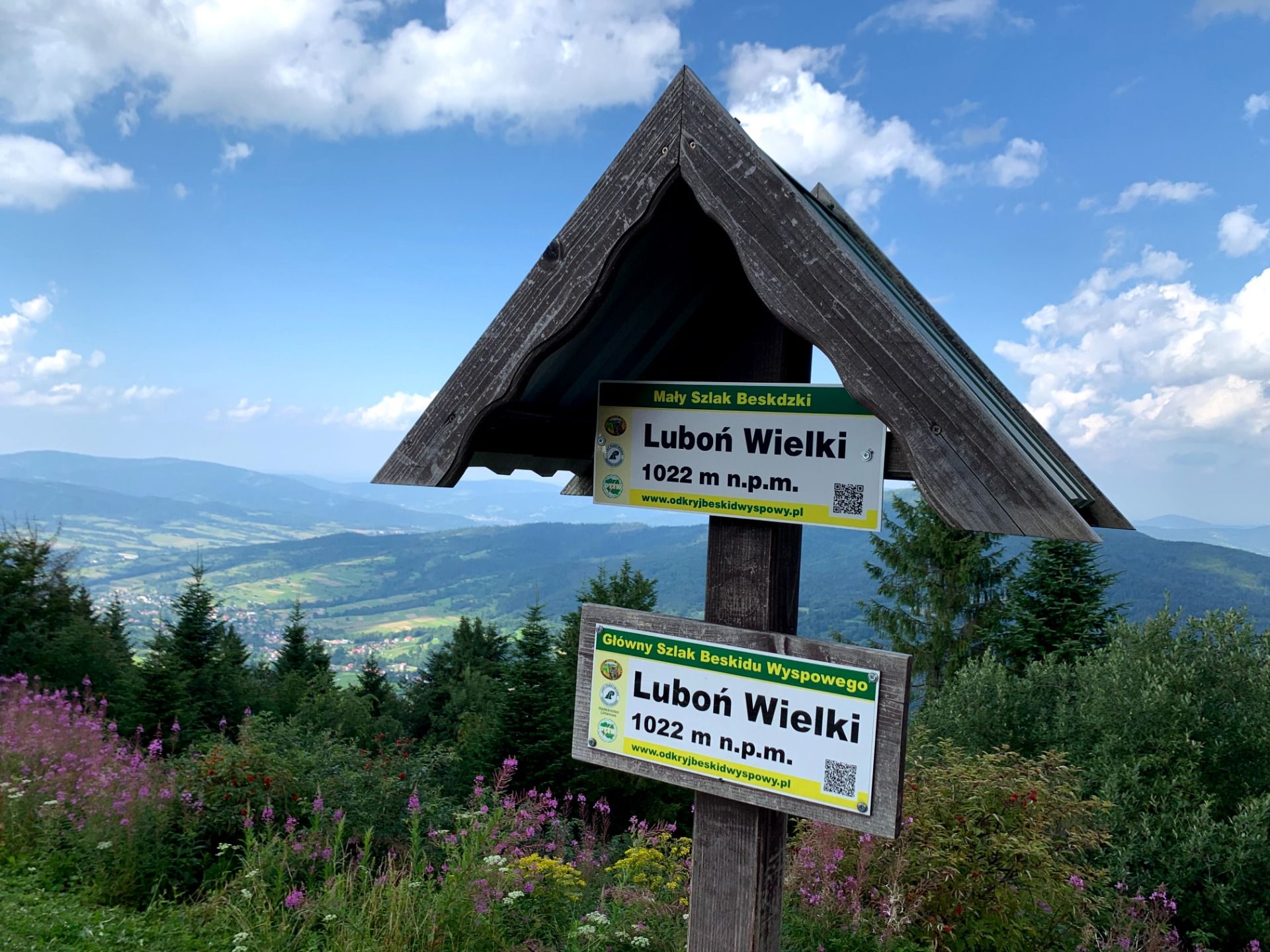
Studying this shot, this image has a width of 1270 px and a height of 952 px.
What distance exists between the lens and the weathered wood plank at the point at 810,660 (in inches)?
88.3

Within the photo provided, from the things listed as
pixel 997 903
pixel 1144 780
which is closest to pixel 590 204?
pixel 997 903

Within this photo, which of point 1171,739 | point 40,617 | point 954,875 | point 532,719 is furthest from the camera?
point 532,719

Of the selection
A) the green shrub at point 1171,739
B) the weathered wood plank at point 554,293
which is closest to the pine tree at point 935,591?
the green shrub at point 1171,739

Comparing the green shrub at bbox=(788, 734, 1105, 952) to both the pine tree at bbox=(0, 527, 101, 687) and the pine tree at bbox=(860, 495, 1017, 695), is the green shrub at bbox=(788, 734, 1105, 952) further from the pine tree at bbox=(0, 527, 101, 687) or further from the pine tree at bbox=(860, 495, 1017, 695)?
the pine tree at bbox=(860, 495, 1017, 695)

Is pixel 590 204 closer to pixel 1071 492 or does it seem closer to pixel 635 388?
pixel 635 388

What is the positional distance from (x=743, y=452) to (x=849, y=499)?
1.23 feet

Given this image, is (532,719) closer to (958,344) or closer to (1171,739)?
(1171,739)

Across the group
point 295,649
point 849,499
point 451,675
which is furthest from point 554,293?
point 451,675

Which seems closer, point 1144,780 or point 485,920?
point 485,920

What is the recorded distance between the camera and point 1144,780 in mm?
10477

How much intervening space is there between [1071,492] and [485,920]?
10.8 feet

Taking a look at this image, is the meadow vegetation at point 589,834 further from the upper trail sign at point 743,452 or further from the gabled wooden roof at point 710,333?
the gabled wooden roof at point 710,333

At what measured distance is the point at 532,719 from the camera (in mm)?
18359

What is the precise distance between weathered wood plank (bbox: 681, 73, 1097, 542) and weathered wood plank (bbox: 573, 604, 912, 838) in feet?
1.78
